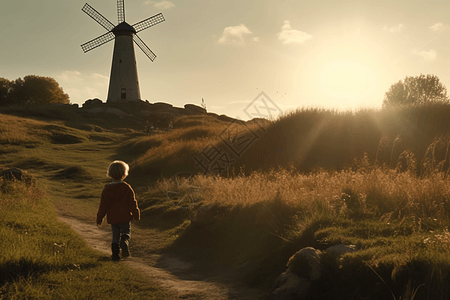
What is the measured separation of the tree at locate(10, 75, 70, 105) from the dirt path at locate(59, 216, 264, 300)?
69.4 m

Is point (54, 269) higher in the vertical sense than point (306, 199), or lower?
lower

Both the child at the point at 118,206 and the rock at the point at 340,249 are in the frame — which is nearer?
the rock at the point at 340,249

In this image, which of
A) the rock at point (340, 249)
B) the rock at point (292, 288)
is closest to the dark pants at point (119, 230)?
the rock at point (292, 288)

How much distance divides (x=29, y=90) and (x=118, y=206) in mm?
72573

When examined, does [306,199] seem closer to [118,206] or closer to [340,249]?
[340,249]

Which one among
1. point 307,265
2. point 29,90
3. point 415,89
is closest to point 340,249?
point 307,265

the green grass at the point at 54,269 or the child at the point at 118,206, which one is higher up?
the child at the point at 118,206

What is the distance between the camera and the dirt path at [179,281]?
6.33 m

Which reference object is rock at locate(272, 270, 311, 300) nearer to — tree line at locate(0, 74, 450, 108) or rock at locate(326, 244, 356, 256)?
rock at locate(326, 244, 356, 256)

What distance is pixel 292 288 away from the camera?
564 cm

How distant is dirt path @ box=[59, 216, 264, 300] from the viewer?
20.8 ft

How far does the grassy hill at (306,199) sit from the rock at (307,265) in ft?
0.43

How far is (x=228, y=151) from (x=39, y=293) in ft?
57.2

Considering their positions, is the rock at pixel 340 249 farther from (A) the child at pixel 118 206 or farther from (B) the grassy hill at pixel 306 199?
(A) the child at pixel 118 206
